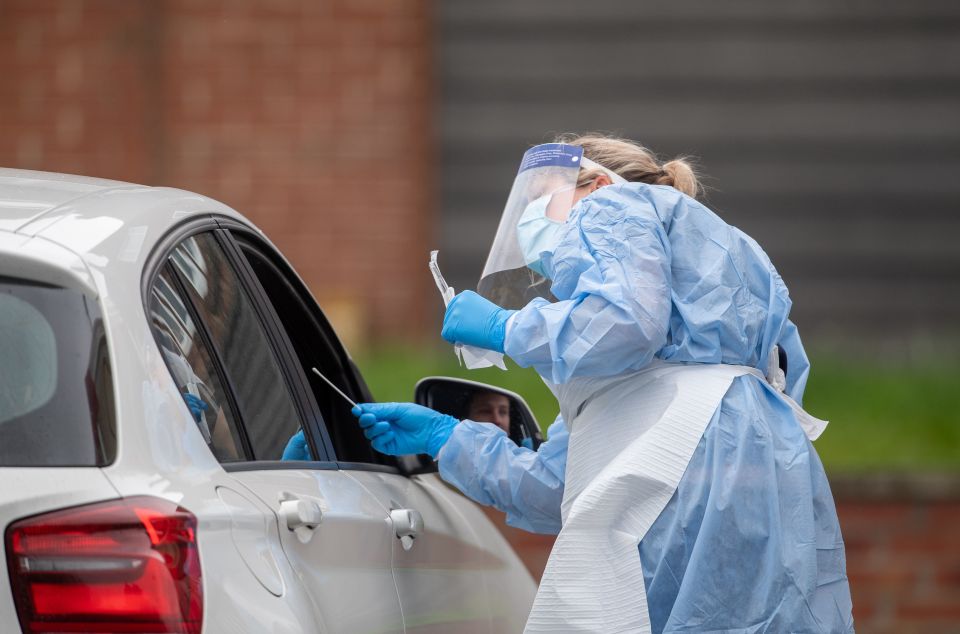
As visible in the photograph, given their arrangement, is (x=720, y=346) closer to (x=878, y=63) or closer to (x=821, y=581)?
(x=821, y=581)

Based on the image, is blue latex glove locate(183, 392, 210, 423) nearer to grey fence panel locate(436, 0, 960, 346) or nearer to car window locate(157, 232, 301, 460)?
car window locate(157, 232, 301, 460)

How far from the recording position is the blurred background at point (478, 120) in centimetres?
857

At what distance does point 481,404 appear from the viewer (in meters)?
3.70

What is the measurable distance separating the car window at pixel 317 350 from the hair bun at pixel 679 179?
869 millimetres

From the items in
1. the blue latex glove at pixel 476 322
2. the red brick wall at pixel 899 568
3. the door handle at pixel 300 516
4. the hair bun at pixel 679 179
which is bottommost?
the red brick wall at pixel 899 568

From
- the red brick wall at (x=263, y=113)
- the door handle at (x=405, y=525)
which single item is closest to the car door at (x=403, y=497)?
the door handle at (x=405, y=525)

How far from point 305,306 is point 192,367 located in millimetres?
1102

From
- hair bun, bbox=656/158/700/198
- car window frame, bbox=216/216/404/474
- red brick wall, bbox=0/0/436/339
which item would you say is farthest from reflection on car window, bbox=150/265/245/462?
red brick wall, bbox=0/0/436/339

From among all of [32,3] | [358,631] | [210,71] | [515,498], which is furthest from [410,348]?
[358,631]

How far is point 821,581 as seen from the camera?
3.09m

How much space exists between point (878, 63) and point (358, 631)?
6.99m

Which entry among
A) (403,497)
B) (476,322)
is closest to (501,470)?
(403,497)

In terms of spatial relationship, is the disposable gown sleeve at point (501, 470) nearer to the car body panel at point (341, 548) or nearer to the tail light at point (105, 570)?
the car body panel at point (341, 548)

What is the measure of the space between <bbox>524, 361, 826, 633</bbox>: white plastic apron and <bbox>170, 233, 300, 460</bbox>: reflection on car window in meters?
0.60
